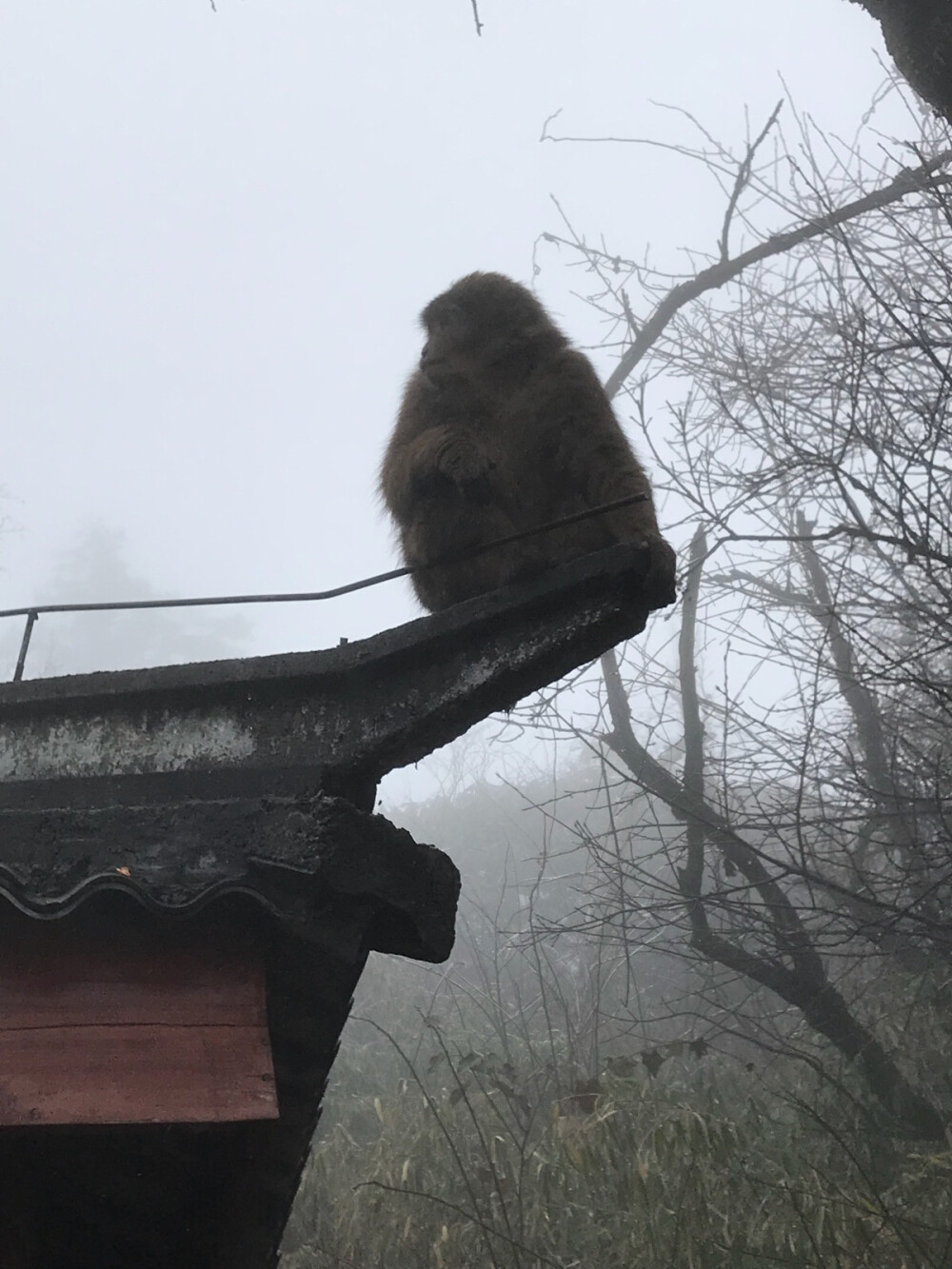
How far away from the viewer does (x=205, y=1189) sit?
217cm

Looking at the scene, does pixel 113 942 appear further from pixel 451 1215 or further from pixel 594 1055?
pixel 594 1055

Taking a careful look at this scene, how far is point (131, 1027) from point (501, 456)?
4.14 ft

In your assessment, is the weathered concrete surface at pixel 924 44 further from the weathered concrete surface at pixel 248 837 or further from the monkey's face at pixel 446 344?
the weathered concrete surface at pixel 248 837

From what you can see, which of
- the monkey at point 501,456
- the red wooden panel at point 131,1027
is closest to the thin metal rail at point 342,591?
the monkey at point 501,456

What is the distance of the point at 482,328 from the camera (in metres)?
2.55

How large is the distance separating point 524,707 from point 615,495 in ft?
15.4

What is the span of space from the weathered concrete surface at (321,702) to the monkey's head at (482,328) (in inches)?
27.4

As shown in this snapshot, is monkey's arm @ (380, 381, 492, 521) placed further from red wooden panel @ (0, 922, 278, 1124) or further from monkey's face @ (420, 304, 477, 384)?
red wooden panel @ (0, 922, 278, 1124)

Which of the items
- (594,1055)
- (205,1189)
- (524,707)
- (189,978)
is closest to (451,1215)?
(594,1055)

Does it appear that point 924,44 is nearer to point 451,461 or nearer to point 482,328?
point 482,328

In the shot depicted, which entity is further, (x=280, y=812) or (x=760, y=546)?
(x=760, y=546)

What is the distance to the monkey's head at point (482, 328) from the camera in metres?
2.49

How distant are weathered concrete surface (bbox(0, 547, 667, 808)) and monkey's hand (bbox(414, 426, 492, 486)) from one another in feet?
0.80

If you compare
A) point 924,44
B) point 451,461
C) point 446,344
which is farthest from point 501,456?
point 924,44
